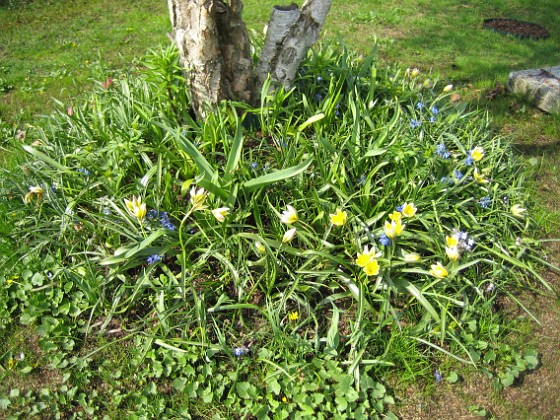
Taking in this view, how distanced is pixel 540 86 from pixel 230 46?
2.74m

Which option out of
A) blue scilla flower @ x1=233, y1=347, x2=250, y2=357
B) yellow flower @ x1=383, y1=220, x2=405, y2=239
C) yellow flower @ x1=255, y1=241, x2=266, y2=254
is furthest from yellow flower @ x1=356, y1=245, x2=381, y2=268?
blue scilla flower @ x1=233, y1=347, x2=250, y2=357

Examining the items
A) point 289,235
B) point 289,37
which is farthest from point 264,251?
point 289,37

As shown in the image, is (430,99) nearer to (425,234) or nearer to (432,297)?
(425,234)

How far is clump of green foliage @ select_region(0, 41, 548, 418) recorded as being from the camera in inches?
87.7

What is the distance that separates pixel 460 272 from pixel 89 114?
Answer: 8.49ft

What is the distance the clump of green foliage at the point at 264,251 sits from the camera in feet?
7.30

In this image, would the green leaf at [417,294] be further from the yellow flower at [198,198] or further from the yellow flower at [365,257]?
the yellow flower at [198,198]

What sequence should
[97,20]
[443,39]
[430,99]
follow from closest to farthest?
[430,99], [443,39], [97,20]

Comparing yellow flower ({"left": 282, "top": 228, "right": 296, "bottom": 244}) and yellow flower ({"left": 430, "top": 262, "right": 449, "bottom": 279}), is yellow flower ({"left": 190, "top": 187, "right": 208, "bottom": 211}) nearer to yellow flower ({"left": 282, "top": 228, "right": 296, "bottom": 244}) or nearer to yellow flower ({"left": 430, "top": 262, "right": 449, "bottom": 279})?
yellow flower ({"left": 282, "top": 228, "right": 296, "bottom": 244})

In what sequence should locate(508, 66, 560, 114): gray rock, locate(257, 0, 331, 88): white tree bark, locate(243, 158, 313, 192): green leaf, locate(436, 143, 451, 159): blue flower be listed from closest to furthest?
1. locate(243, 158, 313, 192): green leaf
2. locate(436, 143, 451, 159): blue flower
3. locate(257, 0, 331, 88): white tree bark
4. locate(508, 66, 560, 114): gray rock

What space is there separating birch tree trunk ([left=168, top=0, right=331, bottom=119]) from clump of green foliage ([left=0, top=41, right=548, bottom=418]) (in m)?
0.15

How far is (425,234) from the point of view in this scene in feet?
8.39

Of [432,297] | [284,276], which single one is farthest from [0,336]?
[432,297]

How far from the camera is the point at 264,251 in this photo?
2.39m
